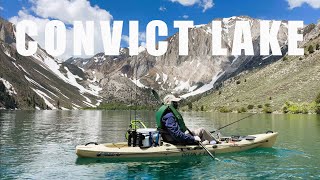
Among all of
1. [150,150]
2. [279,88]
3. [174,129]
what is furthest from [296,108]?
[150,150]

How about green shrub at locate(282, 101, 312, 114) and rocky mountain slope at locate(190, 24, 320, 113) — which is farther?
rocky mountain slope at locate(190, 24, 320, 113)

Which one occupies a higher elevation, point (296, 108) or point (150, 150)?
point (296, 108)

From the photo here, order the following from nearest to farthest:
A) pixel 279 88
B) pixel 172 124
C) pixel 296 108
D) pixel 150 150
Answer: pixel 150 150, pixel 172 124, pixel 296 108, pixel 279 88

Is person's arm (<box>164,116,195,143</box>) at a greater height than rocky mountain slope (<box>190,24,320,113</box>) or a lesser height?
lesser

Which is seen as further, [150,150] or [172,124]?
[172,124]

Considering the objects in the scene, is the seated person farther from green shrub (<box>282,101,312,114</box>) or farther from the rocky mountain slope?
the rocky mountain slope

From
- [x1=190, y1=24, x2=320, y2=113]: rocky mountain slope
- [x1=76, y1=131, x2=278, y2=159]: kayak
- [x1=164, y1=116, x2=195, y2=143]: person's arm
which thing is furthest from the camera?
[x1=190, y1=24, x2=320, y2=113]: rocky mountain slope

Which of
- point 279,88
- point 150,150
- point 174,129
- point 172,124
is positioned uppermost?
point 279,88

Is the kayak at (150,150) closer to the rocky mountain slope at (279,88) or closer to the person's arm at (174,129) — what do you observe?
the person's arm at (174,129)

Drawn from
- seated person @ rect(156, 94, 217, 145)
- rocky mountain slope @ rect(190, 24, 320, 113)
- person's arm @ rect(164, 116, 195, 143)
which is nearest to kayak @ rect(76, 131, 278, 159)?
seated person @ rect(156, 94, 217, 145)

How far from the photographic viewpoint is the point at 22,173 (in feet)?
67.8

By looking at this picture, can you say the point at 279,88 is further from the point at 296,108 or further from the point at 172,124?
the point at 172,124

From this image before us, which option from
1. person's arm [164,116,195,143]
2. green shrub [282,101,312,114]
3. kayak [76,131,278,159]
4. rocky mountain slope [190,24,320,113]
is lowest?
kayak [76,131,278,159]

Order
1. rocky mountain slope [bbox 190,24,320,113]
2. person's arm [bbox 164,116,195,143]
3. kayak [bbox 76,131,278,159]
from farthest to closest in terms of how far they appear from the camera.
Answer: rocky mountain slope [bbox 190,24,320,113]
person's arm [bbox 164,116,195,143]
kayak [bbox 76,131,278,159]
